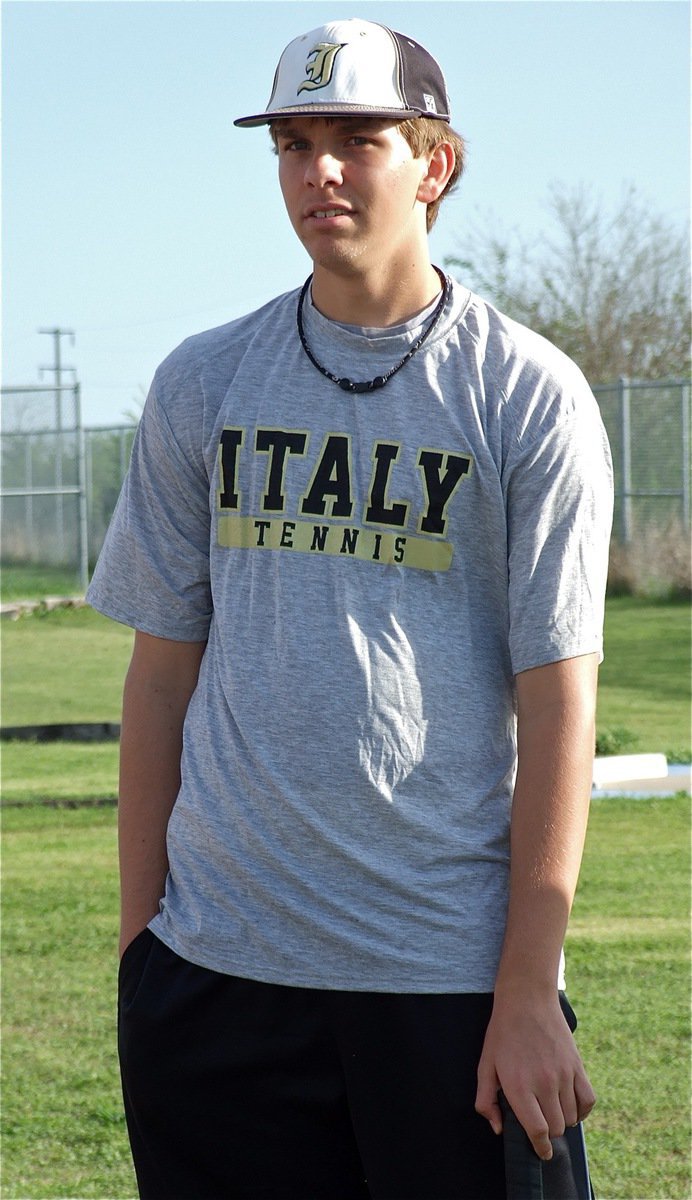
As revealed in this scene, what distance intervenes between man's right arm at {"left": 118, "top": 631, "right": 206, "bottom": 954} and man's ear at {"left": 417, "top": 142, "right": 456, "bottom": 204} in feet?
2.09

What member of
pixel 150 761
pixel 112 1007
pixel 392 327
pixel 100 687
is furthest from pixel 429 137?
pixel 100 687

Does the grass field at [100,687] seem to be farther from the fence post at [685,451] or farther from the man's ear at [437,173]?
the man's ear at [437,173]

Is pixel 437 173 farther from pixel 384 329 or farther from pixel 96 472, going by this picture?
pixel 96 472

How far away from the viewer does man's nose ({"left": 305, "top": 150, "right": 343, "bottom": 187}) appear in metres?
1.81

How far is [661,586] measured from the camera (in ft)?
54.0

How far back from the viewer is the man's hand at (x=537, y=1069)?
163cm

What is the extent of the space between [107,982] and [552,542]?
3.41 metres

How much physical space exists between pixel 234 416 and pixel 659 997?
3149 mm

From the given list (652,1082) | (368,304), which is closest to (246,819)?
(368,304)

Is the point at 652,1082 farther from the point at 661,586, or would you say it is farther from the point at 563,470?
the point at 661,586

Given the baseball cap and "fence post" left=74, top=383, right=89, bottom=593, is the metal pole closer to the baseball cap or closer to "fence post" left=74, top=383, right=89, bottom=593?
"fence post" left=74, top=383, right=89, bottom=593

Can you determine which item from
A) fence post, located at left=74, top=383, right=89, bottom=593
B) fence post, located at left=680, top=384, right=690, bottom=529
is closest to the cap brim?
fence post, located at left=680, top=384, right=690, bottom=529

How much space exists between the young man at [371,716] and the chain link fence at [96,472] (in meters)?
14.8

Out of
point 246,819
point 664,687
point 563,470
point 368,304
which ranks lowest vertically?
point 664,687
